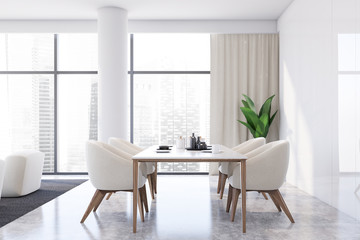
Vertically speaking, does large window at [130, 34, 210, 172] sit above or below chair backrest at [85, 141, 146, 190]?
above

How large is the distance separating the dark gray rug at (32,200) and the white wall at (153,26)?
2748 millimetres

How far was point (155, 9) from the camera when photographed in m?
5.45

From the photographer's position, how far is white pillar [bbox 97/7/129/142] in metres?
5.38

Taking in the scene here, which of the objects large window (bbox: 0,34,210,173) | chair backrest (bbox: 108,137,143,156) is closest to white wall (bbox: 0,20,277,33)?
large window (bbox: 0,34,210,173)

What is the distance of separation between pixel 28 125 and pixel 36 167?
2130 millimetres

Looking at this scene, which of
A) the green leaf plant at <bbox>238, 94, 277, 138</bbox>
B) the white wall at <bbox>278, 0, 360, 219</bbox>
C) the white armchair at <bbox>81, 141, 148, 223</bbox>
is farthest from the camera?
the green leaf plant at <bbox>238, 94, 277, 138</bbox>

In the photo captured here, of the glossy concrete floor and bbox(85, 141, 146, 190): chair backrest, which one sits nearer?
the glossy concrete floor

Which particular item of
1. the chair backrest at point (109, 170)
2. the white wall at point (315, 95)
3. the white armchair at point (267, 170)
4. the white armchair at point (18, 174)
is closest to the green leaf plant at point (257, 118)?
the white wall at point (315, 95)

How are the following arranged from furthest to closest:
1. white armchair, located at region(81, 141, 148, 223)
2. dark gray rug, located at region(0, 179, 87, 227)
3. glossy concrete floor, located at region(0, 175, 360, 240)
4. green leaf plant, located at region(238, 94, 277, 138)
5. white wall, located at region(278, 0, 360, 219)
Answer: green leaf plant, located at region(238, 94, 277, 138) < white wall, located at region(278, 0, 360, 219) < dark gray rug, located at region(0, 179, 87, 227) < white armchair, located at region(81, 141, 148, 223) < glossy concrete floor, located at region(0, 175, 360, 240)

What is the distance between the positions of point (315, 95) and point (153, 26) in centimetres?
317

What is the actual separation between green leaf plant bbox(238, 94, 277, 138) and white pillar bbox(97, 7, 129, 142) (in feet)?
6.76

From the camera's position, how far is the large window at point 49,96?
245 inches

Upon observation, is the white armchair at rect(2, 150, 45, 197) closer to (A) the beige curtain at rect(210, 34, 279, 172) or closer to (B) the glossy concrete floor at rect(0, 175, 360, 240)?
(B) the glossy concrete floor at rect(0, 175, 360, 240)

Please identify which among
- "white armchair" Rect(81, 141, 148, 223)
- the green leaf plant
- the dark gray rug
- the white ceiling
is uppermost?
the white ceiling
